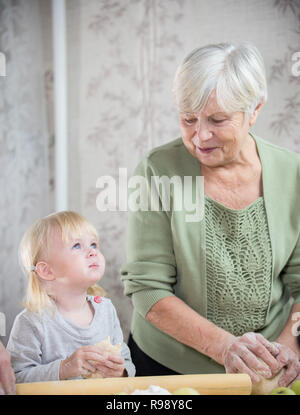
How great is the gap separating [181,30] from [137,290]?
2.18ft

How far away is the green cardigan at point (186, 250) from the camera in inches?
52.7

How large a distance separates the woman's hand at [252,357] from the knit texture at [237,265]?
0.31 ft

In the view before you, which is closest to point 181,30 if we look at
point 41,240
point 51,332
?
point 41,240

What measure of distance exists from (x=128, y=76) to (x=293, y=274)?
660mm

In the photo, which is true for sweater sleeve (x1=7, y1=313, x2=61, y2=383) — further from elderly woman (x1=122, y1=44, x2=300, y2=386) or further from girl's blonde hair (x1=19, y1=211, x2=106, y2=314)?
elderly woman (x1=122, y1=44, x2=300, y2=386)

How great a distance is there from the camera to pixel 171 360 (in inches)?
54.9

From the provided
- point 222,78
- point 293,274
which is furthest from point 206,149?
point 293,274

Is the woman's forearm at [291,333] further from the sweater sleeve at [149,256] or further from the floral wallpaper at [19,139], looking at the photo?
the floral wallpaper at [19,139]

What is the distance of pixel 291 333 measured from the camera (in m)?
1.34

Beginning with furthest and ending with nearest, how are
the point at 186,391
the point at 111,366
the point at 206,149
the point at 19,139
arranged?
the point at 19,139, the point at 206,149, the point at 111,366, the point at 186,391

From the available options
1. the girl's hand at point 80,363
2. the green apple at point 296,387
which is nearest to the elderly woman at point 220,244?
the green apple at point 296,387

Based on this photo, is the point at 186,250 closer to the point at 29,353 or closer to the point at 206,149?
the point at 206,149

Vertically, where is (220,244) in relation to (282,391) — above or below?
above

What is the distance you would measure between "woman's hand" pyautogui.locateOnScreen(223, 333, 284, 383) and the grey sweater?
0.30m
